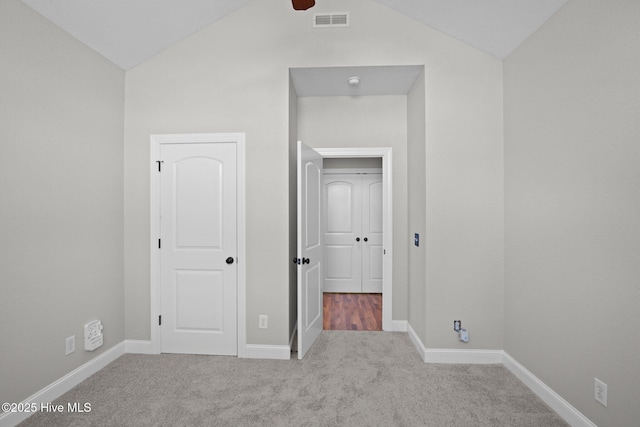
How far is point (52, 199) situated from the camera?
2.12 m

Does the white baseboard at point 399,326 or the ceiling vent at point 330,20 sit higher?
the ceiling vent at point 330,20

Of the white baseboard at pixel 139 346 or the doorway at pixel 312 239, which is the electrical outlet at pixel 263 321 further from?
the white baseboard at pixel 139 346

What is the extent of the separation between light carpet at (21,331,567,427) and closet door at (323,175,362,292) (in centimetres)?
226

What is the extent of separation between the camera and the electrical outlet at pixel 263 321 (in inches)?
108

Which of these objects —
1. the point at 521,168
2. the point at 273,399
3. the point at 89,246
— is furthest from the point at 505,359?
the point at 89,246

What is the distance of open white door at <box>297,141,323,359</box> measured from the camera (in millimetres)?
2643

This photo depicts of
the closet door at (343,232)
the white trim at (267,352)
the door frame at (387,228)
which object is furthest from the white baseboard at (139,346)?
the closet door at (343,232)

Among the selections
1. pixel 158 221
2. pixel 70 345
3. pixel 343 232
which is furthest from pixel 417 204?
pixel 70 345

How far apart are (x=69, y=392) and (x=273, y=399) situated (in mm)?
1531

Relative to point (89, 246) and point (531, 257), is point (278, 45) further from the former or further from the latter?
point (531, 257)

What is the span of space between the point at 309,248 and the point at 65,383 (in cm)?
213

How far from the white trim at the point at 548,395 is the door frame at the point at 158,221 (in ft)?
7.61

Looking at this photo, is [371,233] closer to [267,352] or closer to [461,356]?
[461,356]

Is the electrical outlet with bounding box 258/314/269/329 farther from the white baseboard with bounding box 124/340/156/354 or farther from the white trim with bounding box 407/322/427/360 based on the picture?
the white trim with bounding box 407/322/427/360
